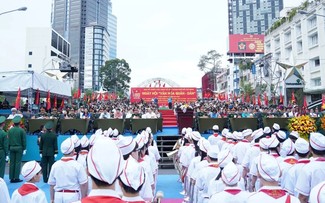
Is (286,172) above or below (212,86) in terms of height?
below

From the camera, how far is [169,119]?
18641 millimetres

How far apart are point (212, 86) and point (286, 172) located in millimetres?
62101

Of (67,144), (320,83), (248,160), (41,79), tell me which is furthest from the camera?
(320,83)

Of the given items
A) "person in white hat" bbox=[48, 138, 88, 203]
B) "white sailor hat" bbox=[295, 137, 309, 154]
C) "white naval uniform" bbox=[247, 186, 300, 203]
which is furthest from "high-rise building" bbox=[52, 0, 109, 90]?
"white naval uniform" bbox=[247, 186, 300, 203]

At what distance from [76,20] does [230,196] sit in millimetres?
109361

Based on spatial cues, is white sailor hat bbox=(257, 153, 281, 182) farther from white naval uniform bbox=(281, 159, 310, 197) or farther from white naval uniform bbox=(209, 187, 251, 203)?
white naval uniform bbox=(281, 159, 310, 197)

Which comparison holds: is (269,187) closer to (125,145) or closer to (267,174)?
(267,174)

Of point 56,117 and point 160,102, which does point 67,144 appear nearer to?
point 56,117

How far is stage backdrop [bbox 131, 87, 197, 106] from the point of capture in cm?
2631

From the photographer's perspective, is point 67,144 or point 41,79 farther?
point 41,79

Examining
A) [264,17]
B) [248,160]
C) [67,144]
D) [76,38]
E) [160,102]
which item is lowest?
[248,160]

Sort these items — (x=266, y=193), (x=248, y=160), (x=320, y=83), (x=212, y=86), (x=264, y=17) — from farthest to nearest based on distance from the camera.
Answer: (x=264, y=17) → (x=212, y=86) → (x=320, y=83) → (x=248, y=160) → (x=266, y=193)

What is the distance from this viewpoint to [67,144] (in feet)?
12.8

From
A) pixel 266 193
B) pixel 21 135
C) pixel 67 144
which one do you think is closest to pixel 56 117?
pixel 21 135
